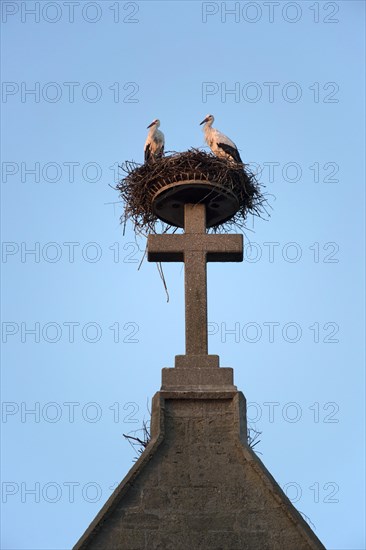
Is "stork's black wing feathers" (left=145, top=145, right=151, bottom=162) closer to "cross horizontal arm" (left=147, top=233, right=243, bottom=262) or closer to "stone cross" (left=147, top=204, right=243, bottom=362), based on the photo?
"stone cross" (left=147, top=204, right=243, bottom=362)

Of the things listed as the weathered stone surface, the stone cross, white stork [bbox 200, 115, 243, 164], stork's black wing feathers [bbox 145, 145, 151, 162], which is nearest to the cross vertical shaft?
the stone cross

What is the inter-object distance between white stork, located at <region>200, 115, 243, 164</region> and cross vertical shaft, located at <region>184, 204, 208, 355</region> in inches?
54.7

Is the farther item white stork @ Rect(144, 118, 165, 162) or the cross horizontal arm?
white stork @ Rect(144, 118, 165, 162)

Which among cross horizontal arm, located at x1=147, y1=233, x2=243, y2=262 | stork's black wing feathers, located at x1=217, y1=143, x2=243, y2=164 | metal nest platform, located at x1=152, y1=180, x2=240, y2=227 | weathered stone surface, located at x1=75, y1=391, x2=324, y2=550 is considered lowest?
weathered stone surface, located at x1=75, y1=391, x2=324, y2=550

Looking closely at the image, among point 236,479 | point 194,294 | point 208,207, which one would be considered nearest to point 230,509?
point 236,479

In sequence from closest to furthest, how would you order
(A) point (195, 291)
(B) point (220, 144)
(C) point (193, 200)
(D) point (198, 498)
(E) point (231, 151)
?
(D) point (198, 498), (A) point (195, 291), (C) point (193, 200), (E) point (231, 151), (B) point (220, 144)

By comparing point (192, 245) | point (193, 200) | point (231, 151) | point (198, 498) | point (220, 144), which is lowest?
point (198, 498)

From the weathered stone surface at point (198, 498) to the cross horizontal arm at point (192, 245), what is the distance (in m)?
1.70

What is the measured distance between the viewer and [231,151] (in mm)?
13219

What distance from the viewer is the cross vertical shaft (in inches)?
443

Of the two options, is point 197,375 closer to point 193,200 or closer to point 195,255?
point 195,255

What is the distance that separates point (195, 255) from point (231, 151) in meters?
2.05

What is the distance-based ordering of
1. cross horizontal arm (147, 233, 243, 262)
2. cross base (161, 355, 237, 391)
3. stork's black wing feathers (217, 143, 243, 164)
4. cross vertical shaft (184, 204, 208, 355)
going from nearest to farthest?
cross base (161, 355, 237, 391)
cross vertical shaft (184, 204, 208, 355)
cross horizontal arm (147, 233, 243, 262)
stork's black wing feathers (217, 143, 243, 164)

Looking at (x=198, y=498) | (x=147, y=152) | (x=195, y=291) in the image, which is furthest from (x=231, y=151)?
(x=198, y=498)
